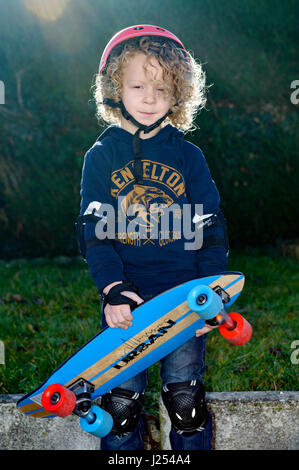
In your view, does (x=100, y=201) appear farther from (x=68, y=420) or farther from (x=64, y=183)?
(x=64, y=183)

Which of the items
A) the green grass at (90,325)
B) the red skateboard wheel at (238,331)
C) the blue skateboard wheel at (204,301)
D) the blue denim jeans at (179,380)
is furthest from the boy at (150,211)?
the green grass at (90,325)

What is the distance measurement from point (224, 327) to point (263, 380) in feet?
3.18

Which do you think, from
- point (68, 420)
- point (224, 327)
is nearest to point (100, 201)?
point (224, 327)

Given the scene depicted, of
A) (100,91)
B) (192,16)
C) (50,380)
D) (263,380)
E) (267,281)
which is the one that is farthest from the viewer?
(192,16)

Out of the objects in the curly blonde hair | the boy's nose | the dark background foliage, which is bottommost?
the boy's nose

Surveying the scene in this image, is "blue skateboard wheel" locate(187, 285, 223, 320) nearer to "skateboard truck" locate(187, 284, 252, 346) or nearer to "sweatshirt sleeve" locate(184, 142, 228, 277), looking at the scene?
"skateboard truck" locate(187, 284, 252, 346)

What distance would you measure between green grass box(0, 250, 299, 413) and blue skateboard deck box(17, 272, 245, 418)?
1.78 feet

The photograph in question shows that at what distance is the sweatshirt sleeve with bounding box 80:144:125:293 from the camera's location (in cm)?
202

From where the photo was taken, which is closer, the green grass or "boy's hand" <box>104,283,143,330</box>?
"boy's hand" <box>104,283,143,330</box>

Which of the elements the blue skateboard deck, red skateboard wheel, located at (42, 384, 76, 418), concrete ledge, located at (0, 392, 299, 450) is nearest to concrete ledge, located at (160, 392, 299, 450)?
concrete ledge, located at (0, 392, 299, 450)

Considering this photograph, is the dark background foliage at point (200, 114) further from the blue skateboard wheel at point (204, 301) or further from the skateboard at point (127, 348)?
the blue skateboard wheel at point (204, 301)

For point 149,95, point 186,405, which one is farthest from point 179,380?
point 149,95

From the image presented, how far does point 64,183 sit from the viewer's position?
5121mm
